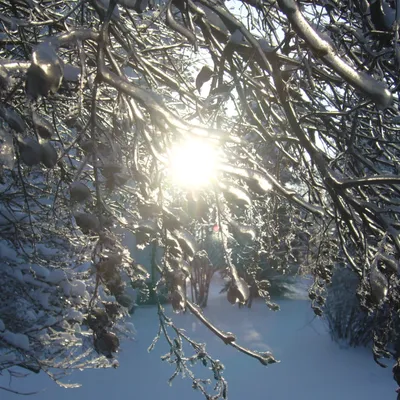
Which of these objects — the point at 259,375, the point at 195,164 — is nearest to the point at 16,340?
the point at 195,164

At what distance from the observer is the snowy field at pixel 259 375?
866 cm

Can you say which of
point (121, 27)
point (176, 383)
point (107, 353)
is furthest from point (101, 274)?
point (176, 383)

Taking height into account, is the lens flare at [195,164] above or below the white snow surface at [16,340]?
above

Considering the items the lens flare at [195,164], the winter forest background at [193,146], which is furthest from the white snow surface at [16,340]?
the lens flare at [195,164]

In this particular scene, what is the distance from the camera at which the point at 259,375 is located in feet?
31.2

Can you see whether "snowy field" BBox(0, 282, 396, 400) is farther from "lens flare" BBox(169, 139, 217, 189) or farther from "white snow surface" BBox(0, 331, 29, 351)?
"lens flare" BBox(169, 139, 217, 189)

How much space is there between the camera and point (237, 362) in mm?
10164

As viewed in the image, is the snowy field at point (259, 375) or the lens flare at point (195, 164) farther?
the snowy field at point (259, 375)

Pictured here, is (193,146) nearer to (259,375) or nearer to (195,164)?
(195,164)

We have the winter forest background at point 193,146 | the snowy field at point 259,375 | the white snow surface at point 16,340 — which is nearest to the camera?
the winter forest background at point 193,146

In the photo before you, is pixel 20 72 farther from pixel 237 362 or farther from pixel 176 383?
pixel 237 362

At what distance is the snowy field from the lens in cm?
866

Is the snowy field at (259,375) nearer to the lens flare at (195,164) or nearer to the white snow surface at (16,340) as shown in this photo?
the white snow surface at (16,340)

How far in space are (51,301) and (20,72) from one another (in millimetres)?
4894
